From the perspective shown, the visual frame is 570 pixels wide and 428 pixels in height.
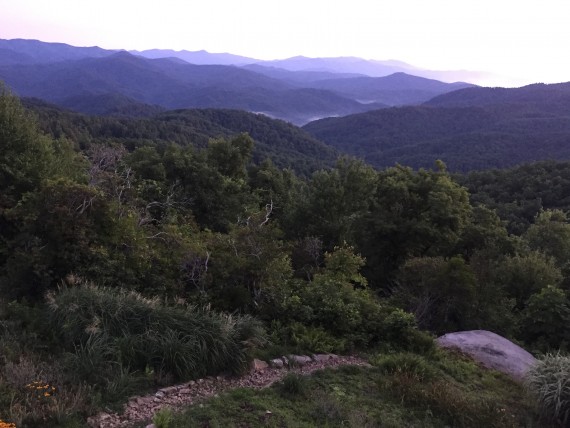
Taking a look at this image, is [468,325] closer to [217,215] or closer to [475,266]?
[475,266]

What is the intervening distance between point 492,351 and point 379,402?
463cm

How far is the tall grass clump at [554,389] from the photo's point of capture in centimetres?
669

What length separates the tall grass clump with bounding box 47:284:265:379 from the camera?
597 centimetres

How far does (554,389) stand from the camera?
681 cm

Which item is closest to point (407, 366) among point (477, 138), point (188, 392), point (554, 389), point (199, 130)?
point (554, 389)

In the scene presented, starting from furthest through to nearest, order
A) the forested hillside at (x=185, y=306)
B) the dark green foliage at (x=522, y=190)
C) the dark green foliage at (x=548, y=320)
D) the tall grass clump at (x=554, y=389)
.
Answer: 1. the dark green foliage at (x=522, y=190)
2. the dark green foliage at (x=548, y=320)
3. the tall grass clump at (x=554, y=389)
4. the forested hillside at (x=185, y=306)

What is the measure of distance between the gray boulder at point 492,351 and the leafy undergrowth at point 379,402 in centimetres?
113

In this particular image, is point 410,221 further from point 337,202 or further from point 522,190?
point 522,190

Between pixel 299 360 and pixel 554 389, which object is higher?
pixel 554 389

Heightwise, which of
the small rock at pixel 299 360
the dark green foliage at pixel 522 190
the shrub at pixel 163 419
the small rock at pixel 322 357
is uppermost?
the shrub at pixel 163 419

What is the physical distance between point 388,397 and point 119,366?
384 cm

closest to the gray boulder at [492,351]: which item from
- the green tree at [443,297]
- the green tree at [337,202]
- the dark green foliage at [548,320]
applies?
the green tree at [443,297]

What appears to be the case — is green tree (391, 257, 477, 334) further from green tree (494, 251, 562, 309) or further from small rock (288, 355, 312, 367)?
small rock (288, 355, 312, 367)

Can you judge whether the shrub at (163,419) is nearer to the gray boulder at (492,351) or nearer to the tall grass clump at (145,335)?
the tall grass clump at (145,335)
